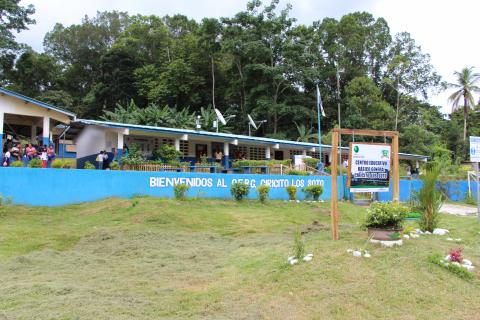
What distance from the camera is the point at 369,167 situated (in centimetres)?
793

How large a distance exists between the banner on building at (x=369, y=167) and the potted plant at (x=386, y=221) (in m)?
0.92

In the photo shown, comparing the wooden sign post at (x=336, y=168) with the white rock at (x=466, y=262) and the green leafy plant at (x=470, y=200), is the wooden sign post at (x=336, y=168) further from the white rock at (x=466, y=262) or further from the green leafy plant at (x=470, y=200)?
the green leafy plant at (x=470, y=200)

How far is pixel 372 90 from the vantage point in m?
40.9

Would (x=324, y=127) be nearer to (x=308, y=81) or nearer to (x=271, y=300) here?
(x=308, y=81)

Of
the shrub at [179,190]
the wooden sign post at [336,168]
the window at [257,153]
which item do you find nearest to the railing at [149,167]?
the shrub at [179,190]

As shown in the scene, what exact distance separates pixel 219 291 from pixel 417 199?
475 centimetres

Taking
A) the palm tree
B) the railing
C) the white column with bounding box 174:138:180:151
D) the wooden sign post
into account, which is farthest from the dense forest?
the wooden sign post

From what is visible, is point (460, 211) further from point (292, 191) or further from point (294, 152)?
point (294, 152)

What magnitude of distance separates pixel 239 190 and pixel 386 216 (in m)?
10.2

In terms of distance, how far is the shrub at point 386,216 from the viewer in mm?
6762

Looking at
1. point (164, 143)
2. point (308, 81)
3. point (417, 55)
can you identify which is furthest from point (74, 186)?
point (417, 55)

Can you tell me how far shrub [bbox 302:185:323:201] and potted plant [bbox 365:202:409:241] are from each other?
1198 centimetres

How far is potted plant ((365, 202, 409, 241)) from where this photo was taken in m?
6.75

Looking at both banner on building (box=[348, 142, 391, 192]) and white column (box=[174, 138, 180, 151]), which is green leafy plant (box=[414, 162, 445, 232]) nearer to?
banner on building (box=[348, 142, 391, 192])
